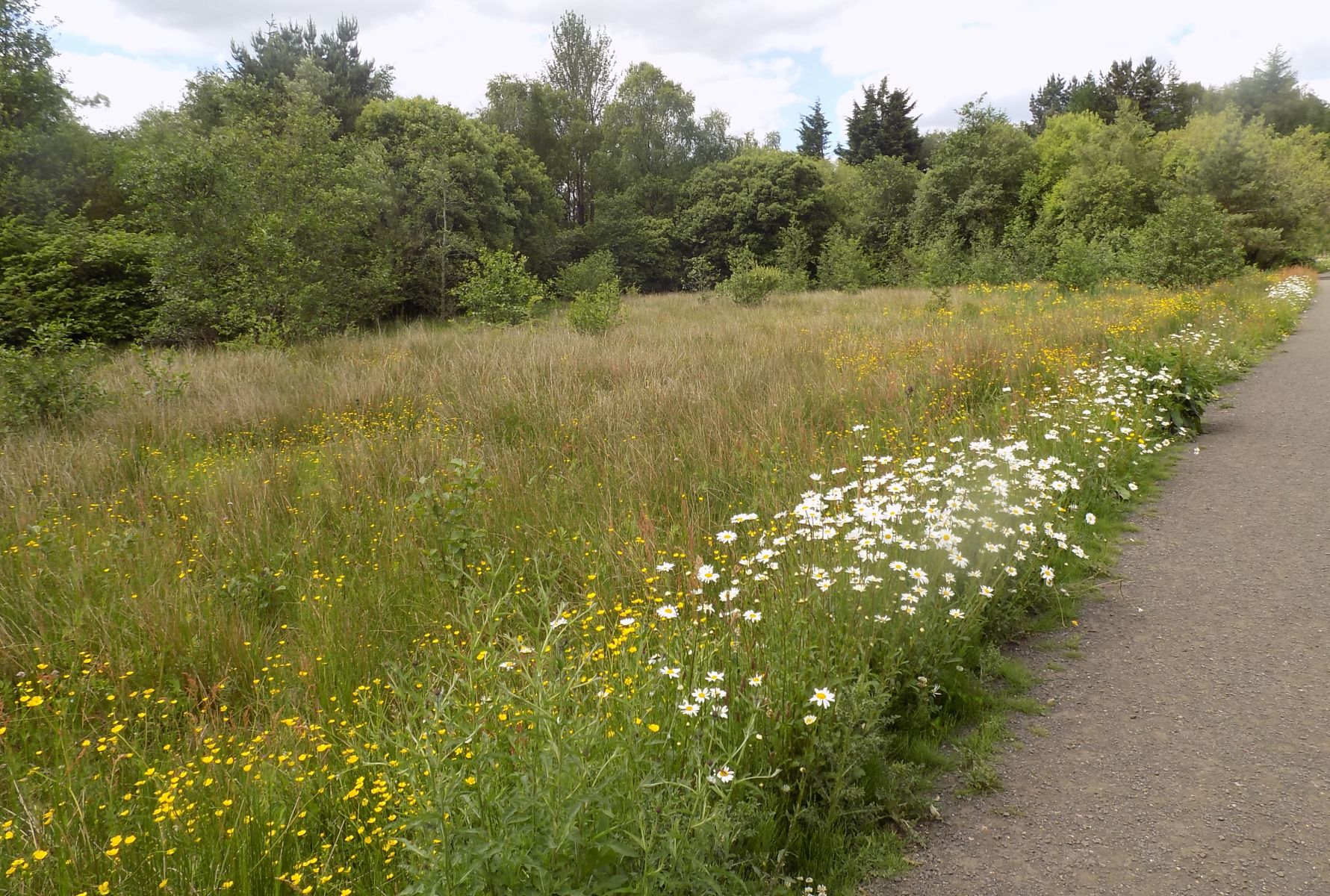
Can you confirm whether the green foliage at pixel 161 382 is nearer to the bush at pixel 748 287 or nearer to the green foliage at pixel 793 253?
the bush at pixel 748 287

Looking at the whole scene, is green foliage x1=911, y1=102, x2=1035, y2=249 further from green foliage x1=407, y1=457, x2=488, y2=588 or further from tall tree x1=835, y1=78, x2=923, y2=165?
green foliage x1=407, y1=457, x2=488, y2=588

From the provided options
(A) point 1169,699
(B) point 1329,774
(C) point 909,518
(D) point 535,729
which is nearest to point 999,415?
(C) point 909,518

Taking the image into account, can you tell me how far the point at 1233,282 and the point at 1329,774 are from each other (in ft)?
66.5

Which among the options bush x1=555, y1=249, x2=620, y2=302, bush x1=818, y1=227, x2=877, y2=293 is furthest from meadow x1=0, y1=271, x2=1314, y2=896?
bush x1=818, y1=227, x2=877, y2=293

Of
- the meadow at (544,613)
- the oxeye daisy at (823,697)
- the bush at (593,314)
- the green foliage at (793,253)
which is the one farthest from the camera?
the green foliage at (793,253)

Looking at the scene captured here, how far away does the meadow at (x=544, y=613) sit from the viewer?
7.03 ft

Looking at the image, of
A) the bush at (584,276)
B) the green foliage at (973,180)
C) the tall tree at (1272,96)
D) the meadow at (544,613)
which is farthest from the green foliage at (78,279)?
the tall tree at (1272,96)

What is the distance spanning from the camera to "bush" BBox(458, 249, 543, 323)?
55.2ft

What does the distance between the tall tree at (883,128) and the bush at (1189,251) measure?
3364 cm

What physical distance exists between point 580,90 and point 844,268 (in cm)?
2289

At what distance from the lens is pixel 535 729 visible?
2.10m

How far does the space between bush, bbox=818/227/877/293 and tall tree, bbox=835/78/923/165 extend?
22.1 m

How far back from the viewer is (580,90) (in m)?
43.3

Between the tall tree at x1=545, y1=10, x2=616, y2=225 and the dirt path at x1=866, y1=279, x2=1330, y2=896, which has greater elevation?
the tall tree at x1=545, y1=10, x2=616, y2=225
